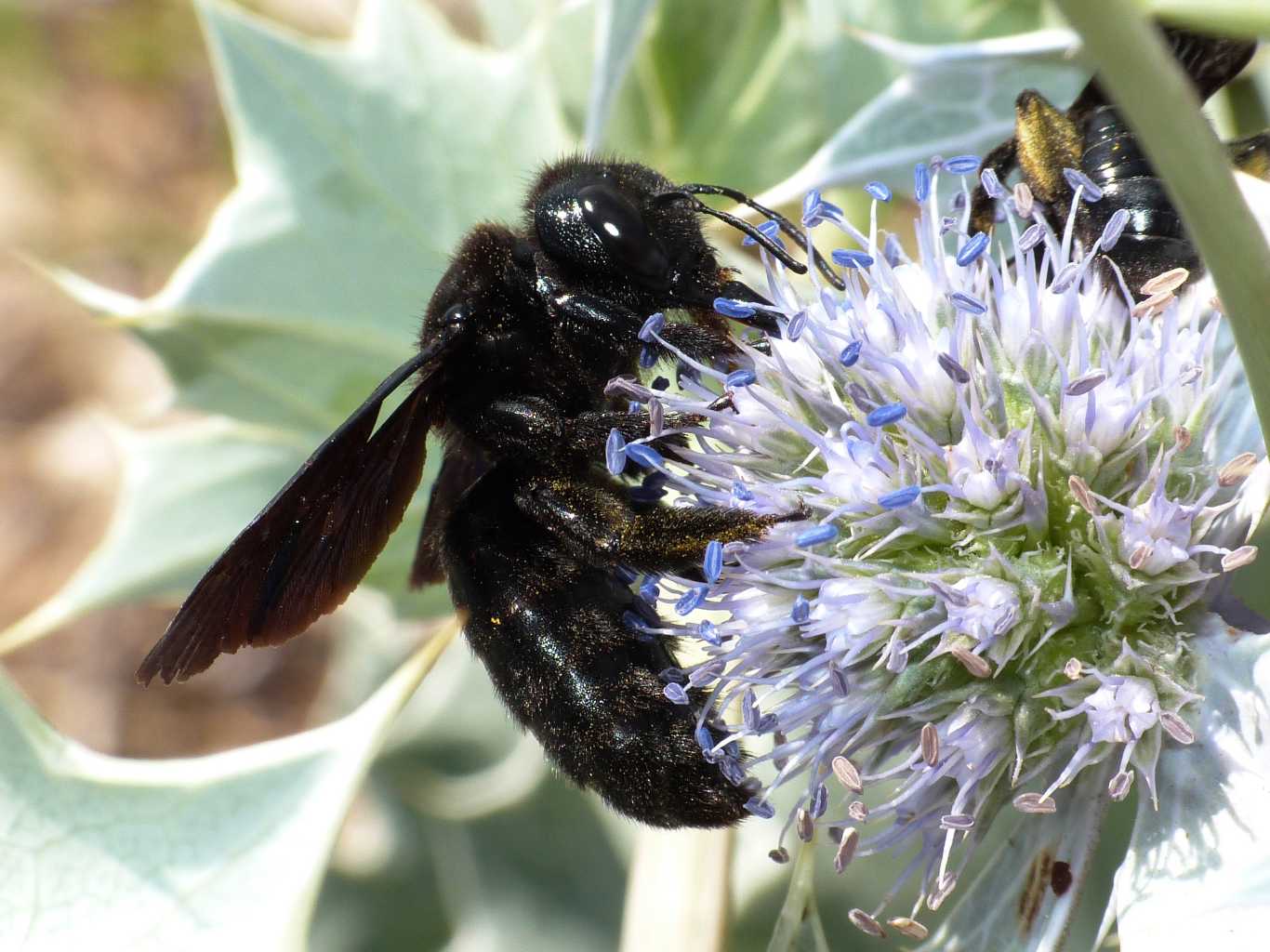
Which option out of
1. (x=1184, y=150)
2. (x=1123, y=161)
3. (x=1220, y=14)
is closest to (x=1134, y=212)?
(x=1123, y=161)

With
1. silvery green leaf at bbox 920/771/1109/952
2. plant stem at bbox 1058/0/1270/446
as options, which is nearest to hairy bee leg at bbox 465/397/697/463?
silvery green leaf at bbox 920/771/1109/952

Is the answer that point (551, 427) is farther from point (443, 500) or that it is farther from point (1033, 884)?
point (1033, 884)

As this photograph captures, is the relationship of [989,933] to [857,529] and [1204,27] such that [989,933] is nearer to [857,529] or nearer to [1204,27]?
[857,529]

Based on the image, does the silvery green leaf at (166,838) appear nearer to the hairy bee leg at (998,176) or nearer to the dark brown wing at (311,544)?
the dark brown wing at (311,544)

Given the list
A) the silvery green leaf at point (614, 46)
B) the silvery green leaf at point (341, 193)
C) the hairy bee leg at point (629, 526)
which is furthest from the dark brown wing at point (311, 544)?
the silvery green leaf at point (341, 193)

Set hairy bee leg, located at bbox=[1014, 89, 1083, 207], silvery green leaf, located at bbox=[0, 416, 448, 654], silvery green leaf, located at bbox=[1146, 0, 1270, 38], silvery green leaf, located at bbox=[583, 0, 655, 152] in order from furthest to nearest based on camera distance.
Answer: silvery green leaf, located at bbox=[0, 416, 448, 654]
silvery green leaf, located at bbox=[583, 0, 655, 152]
hairy bee leg, located at bbox=[1014, 89, 1083, 207]
silvery green leaf, located at bbox=[1146, 0, 1270, 38]

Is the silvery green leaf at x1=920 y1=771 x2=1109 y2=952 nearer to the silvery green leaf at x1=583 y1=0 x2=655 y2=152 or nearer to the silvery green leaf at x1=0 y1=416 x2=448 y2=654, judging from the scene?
the silvery green leaf at x1=583 y1=0 x2=655 y2=152
